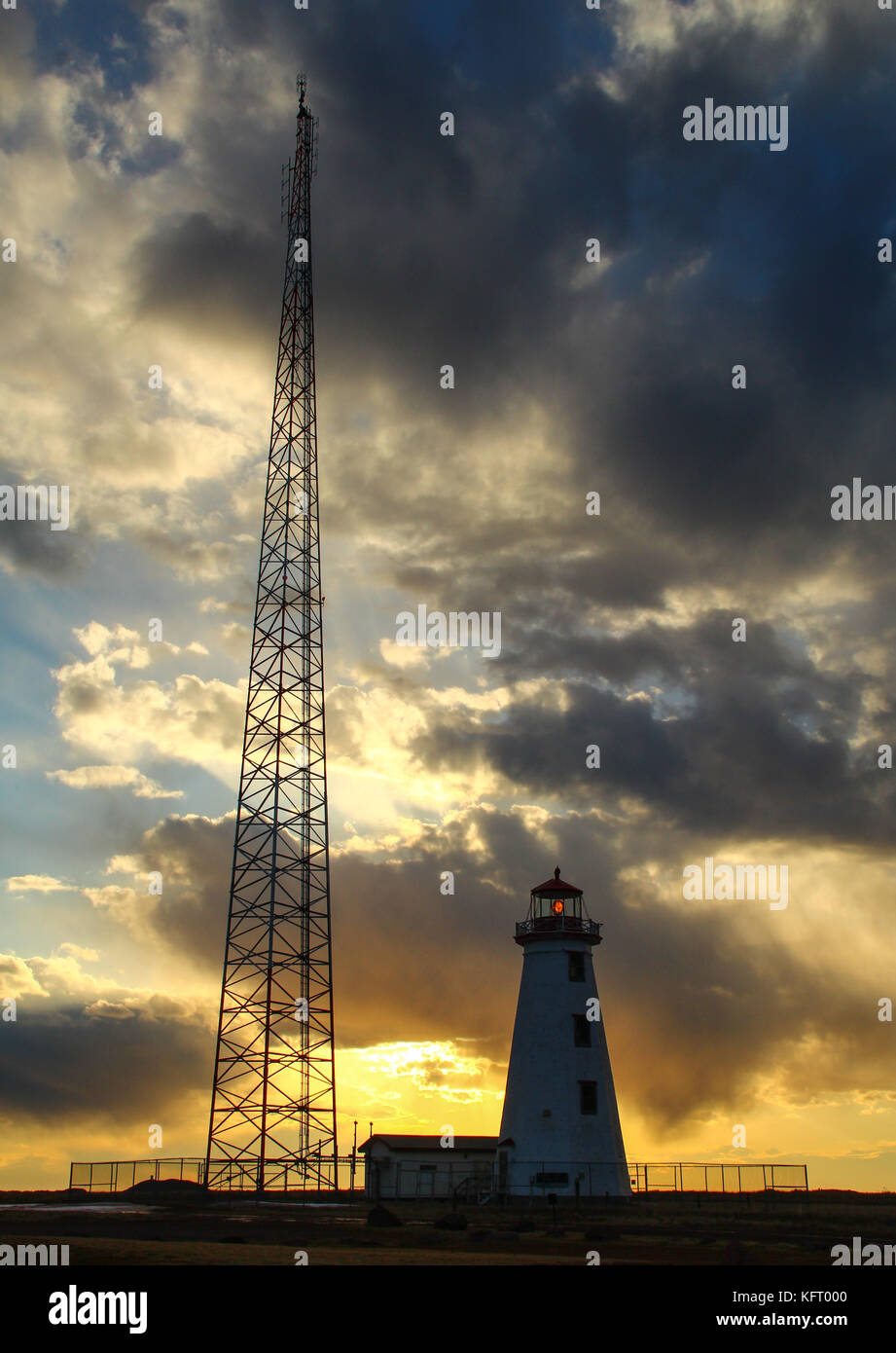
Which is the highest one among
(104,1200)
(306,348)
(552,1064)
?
(306,348)

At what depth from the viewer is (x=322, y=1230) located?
4181 centimetres

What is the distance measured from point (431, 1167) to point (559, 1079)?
375 inches

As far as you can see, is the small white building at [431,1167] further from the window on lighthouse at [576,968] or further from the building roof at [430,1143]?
the window on lighthouse at [576,968]

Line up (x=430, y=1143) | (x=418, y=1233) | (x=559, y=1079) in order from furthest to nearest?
(x=430, y=1143) → (x=559, y=1079) → (x=418, y=1233)

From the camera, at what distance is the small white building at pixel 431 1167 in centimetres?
6291

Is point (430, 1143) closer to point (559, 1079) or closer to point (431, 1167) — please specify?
point (431, 1167)

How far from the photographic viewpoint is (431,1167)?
208 feet

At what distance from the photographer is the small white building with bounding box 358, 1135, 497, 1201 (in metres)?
62.9

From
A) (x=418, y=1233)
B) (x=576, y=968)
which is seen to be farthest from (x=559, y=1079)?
(x=418, y=1233)

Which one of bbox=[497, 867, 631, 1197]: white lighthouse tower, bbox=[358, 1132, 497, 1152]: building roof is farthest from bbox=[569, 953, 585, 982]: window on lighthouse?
bbox=[358, 1132, 497, 1152]: building roof

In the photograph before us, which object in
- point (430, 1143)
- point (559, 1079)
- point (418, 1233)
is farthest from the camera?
point (430, 1143)
